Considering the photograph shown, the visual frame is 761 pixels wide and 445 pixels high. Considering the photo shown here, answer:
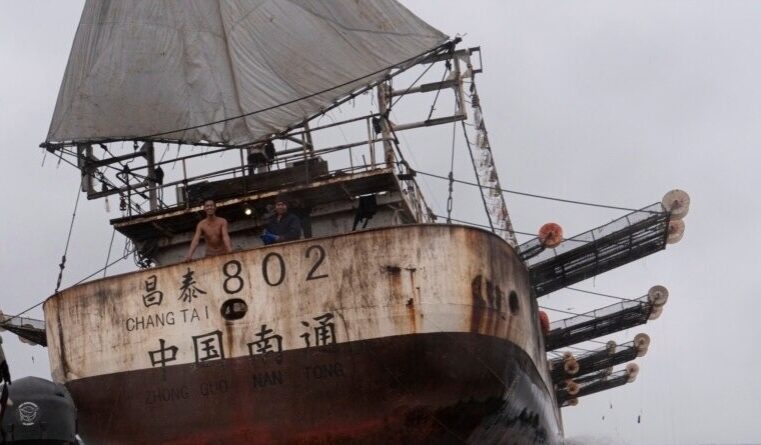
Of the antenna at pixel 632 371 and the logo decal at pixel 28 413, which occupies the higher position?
the antenna at pixel 632 371

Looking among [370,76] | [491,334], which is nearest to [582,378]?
[370,76]

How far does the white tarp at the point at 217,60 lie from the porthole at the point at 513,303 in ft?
17.2

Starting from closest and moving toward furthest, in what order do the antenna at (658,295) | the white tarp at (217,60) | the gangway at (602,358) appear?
the white tarp at (217,60) → the antenna at (658,295) → the gangway at (602,358)

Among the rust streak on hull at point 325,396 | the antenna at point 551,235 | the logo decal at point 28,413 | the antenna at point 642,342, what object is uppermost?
the antenna at point 551,235

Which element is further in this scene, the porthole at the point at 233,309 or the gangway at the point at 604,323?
the gangway at the point at 604,323

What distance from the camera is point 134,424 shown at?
14273mm

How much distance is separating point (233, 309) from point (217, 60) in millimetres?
6926

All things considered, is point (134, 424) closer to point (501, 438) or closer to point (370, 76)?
point (501, 438)

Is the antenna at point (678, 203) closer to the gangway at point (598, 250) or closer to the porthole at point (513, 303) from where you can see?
the gangway at point (598, 250)

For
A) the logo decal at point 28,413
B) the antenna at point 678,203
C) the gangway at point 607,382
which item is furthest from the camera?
the gangway at point 607,382

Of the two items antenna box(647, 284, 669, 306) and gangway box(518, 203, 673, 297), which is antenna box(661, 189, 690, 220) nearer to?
gangway box(518, 203, 673, 297)

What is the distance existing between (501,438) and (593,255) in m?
9.58

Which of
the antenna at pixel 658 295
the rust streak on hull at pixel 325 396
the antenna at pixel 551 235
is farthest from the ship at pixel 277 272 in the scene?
the antenna at pixel 658 295

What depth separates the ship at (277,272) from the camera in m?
13.6
